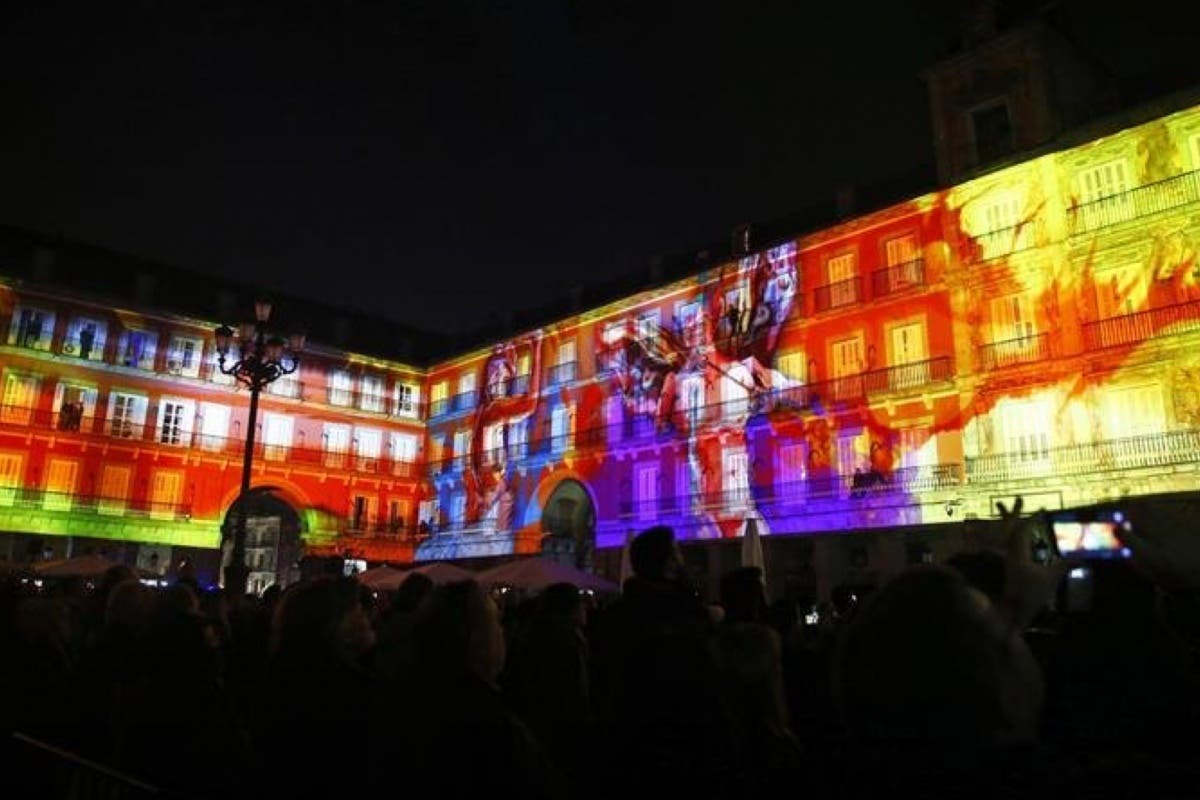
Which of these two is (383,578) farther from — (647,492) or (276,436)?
(276,436)

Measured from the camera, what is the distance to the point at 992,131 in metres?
23.0

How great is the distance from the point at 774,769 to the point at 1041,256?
21.2 meters

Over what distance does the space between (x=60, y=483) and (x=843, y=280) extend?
28907mm

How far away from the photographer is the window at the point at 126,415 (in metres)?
33.5

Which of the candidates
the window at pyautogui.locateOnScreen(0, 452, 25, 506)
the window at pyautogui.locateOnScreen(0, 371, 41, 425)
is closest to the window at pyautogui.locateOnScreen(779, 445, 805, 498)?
the window at pyautogui.locateOnScreen(0, 452, 25, 506)

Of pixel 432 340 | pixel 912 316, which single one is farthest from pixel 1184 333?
pixel 432 340

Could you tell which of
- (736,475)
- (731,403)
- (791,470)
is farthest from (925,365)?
(736,475)

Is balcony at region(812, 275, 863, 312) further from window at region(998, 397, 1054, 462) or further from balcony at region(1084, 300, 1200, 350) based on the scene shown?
balcony at region(1084, 300, 1200, 350)

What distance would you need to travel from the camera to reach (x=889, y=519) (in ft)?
74.7

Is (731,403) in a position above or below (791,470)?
above

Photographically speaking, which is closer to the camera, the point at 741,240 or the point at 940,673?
the point at 940,673

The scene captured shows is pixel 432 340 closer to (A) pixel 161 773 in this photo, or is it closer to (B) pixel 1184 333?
(B) pixel 1184 333

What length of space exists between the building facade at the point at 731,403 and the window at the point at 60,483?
0.06 m

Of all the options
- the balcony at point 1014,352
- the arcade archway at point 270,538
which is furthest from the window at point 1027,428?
the arcade archway at point 270,538
